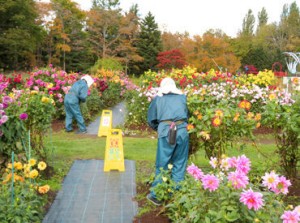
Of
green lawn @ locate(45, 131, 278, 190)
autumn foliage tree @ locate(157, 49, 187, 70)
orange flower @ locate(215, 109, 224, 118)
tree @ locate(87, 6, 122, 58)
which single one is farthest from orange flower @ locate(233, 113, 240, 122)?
tree @ locate(87, 6, 122, 58)

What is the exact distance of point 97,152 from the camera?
7.81 m

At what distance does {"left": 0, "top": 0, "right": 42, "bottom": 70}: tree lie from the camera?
34.9m

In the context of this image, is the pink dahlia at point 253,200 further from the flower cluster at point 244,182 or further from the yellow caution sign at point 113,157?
the yellow caution sign at point 113,157

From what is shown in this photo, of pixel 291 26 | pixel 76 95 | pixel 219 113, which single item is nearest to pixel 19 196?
pixel 219 113

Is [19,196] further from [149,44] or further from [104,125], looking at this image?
[149,44]

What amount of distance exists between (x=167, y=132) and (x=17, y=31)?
34480 millimetres

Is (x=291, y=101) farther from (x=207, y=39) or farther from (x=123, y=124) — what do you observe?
(x=207, y=39)

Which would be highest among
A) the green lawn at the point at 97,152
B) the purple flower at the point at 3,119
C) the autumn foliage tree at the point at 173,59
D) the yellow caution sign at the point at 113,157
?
the autumn foliage tree at the point at 173,59

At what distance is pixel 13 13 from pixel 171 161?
36.8 m

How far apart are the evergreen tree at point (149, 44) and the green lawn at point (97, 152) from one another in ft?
118

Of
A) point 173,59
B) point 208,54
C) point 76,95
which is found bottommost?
point 76,95

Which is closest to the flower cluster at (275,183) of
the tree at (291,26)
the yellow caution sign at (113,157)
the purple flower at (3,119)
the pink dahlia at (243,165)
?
the pink dahlia at (243,165)

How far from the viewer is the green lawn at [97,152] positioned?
21.1 feet

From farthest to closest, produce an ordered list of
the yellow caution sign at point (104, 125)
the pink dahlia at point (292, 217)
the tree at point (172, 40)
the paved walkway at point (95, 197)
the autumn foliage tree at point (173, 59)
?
the tree at point (172, 40)
the autumn foliage tree at point (173, 59)
the yellow caution sign at point (104, 125)
the paved walkway at point (95, 197)
the pink dahlia at point (292, 217)
